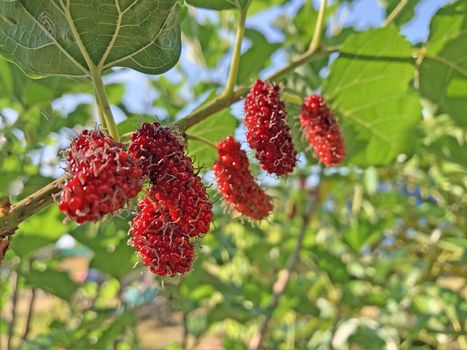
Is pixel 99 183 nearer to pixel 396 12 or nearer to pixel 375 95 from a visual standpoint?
pixel 375 95

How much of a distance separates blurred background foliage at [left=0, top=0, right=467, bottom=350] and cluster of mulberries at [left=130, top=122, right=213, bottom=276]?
0.25ft

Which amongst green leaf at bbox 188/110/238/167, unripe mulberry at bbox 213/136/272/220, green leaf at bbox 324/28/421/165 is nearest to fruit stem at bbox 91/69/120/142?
unripe mulberry at bbox 213/136/272/220

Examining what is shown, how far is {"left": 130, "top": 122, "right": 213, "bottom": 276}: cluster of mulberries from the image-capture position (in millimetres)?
623

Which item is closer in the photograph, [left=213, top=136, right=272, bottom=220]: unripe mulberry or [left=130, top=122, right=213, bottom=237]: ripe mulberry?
[left=130, top=122, right=213, bottom=237]: ripe mulberry

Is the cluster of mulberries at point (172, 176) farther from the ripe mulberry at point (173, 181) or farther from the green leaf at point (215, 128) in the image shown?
the green leaf at point (215, 128)

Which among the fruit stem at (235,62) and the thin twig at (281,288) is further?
the thin twig at (281,288)

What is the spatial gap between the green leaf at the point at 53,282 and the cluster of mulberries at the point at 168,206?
0.94 meters

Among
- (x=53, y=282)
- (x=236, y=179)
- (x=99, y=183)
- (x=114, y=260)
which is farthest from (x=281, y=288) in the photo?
(x=99, y=183)

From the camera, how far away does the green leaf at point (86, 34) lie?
2.17 feet

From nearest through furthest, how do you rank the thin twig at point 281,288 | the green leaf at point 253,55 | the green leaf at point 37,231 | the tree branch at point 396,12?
the tree branch at point 396,12
the green leaf at point 37,231
the green leaf at point 253,55
the thin twig at point 281,288

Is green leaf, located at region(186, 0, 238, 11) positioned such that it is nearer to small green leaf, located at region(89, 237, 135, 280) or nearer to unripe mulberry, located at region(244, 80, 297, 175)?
unripe mulberry, located at region(244, 80, 297, 175)

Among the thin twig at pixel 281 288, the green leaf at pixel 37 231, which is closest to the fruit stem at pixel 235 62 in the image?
the green leaf at pixel 37 231

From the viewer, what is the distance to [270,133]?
76cm

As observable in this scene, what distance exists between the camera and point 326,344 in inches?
71.8
